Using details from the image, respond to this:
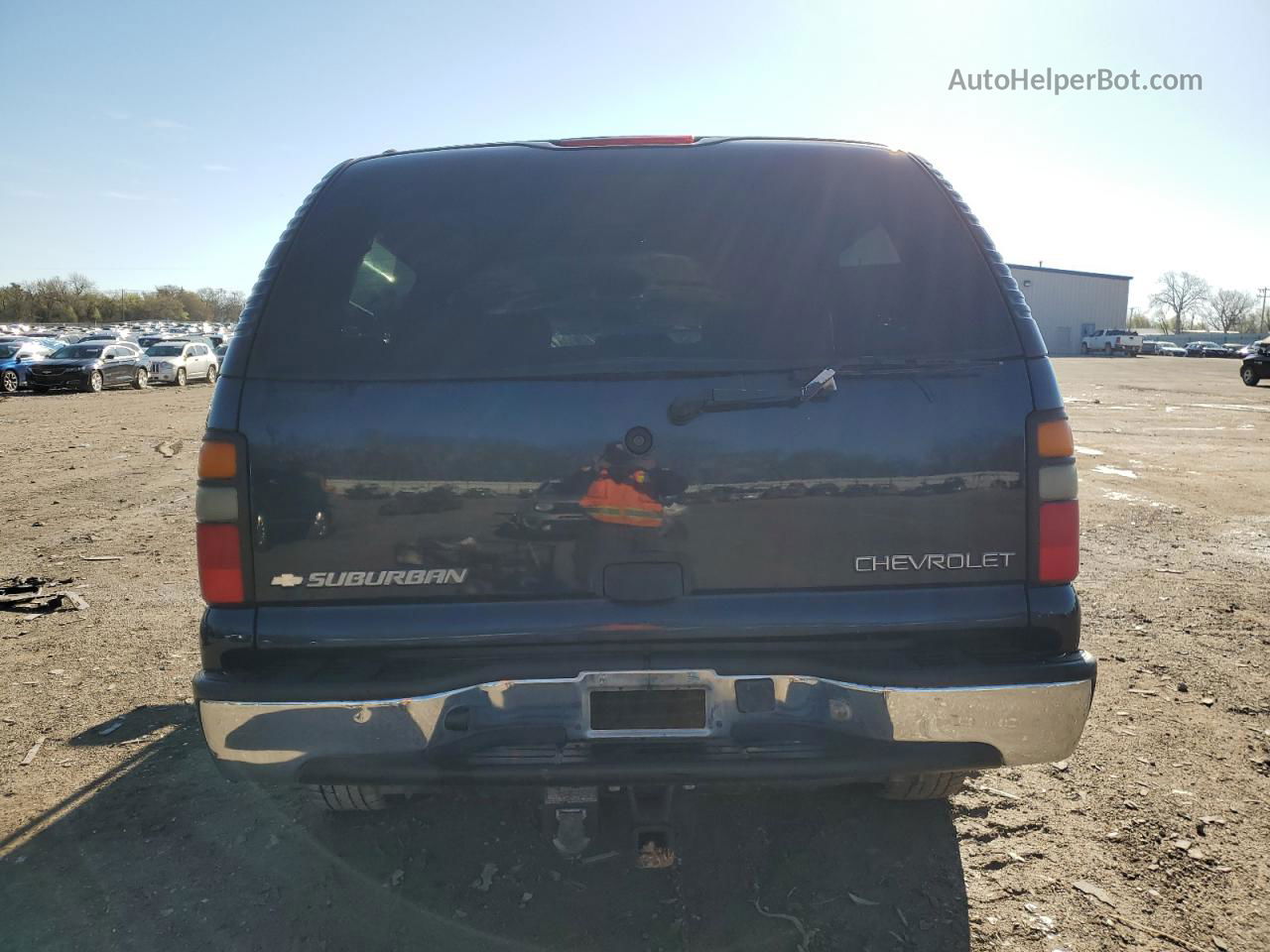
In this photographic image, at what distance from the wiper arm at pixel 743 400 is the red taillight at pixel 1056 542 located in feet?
2.07

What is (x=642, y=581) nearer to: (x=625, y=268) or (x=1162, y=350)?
(x=625, y=268)

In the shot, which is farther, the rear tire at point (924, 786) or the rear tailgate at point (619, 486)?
the rear tire at point (924, 786)

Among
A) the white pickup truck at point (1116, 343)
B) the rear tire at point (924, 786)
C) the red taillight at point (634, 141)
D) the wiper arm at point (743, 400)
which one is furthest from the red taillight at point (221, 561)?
the white pickup truck at point (1116, 343)

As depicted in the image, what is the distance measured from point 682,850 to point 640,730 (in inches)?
34.3

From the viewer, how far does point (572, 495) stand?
2047 mm

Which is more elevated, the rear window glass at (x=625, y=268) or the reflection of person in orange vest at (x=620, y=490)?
the rear window glass at (x=625, y=268)

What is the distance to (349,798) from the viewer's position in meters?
2.65

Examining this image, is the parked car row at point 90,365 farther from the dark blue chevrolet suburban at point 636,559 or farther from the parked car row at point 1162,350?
the parked car row at point 1162,350

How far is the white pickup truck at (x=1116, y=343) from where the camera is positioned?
206ft

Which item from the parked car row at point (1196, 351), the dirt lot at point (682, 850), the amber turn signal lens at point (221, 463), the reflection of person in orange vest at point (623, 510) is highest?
the parked car row at point (1196, 351)

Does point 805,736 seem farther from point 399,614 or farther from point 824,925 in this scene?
point 399,614

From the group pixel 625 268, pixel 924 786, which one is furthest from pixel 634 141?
pixel 924 786

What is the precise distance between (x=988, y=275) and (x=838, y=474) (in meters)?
0.72

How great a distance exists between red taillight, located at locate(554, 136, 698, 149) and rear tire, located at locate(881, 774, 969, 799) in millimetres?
2032
